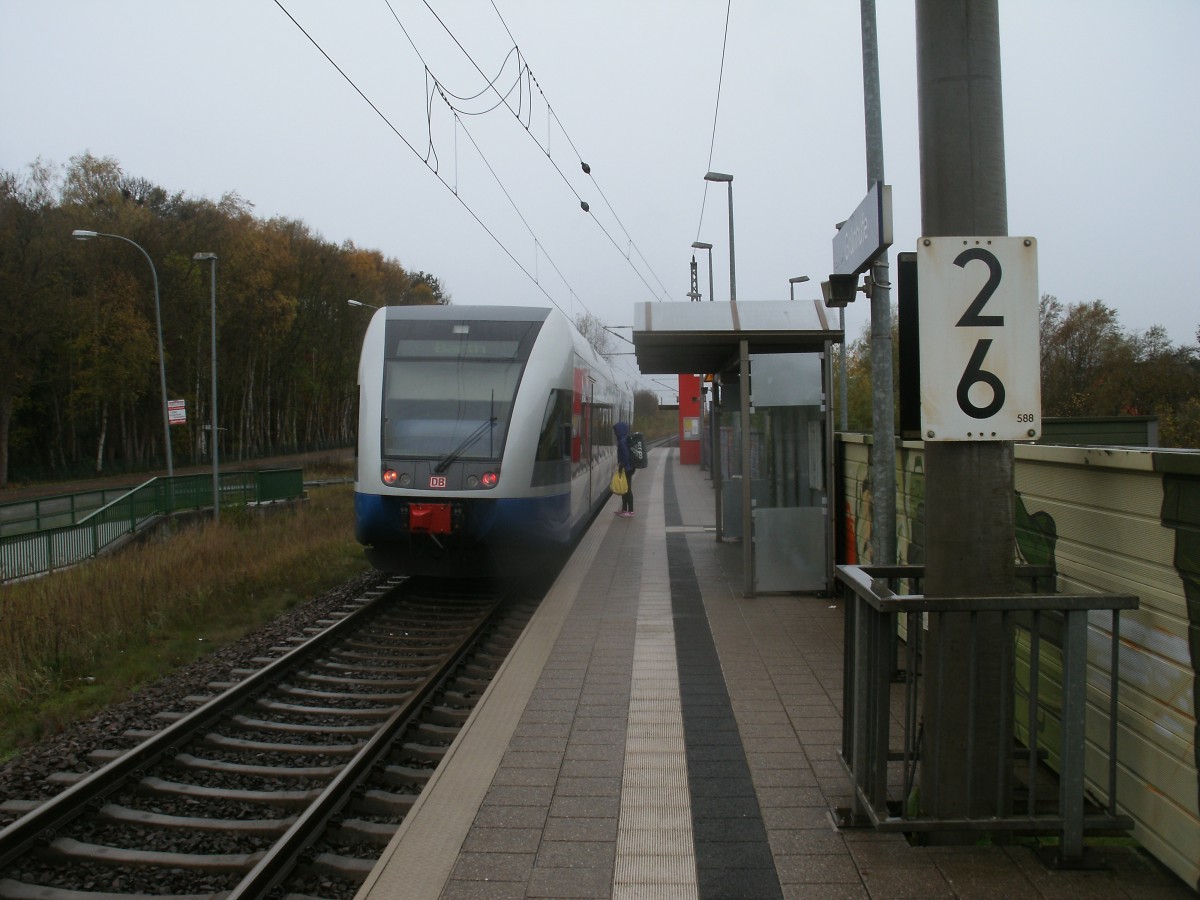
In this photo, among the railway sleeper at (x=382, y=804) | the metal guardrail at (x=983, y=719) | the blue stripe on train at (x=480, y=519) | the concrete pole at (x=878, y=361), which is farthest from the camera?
the blue stripe on train at (x=480, y=519)

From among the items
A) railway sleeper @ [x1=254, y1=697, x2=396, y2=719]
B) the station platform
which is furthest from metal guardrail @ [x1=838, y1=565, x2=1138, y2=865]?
railway sleeper @ [x1=254, y1=697, x2=396, y2=719]

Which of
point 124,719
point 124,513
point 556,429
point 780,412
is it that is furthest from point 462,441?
point 124,513

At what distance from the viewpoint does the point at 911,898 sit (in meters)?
3.45

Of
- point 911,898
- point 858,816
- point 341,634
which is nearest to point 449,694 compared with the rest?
point 341,634

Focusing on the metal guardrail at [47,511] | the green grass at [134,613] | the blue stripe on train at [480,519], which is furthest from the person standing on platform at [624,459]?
Result: the metal guardrail at [47,511]

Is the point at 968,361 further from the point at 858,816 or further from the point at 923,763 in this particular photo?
the point at 858,816

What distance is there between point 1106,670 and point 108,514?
19961 millimetres

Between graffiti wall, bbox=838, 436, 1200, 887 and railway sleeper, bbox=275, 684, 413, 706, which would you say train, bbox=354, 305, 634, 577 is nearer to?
railway sleeper, bbox=275, 684, 413, 706

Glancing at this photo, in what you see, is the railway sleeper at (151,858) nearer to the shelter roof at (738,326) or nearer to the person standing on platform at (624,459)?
the shelter roof at (738,326)

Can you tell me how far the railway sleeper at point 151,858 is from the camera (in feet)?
14.6

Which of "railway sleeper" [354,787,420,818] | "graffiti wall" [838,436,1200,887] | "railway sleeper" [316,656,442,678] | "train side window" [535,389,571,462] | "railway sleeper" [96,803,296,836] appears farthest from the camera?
"train side window" [535,389,571,462]

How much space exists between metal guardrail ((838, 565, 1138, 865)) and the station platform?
15cm

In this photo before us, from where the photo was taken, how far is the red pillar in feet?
119

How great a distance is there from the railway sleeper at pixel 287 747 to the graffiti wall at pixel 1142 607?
3.84 m
